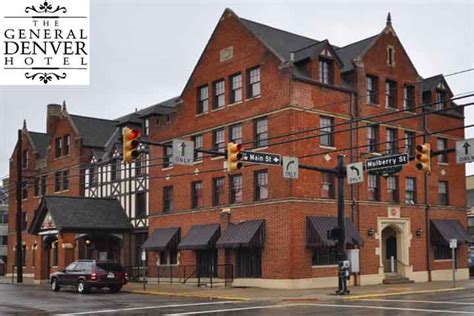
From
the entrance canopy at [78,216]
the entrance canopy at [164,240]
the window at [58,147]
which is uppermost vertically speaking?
the window at [58,147]

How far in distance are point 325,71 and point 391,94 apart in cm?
525

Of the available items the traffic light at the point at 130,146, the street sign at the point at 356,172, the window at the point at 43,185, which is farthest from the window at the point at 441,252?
the window at the point at 43,185

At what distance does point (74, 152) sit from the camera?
5375 cm

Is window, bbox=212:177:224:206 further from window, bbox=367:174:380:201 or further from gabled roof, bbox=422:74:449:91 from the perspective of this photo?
gabled roof, bbox=422:74:449:91

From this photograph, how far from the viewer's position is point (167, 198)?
1708 inches

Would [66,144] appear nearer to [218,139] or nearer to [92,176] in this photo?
[92,176]

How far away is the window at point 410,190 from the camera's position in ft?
133

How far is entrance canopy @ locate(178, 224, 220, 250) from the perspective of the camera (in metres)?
37.8

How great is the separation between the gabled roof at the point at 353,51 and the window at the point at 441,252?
1209 cm

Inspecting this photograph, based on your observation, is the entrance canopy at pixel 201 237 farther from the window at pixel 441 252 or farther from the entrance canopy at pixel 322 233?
the window at pixel 441 252

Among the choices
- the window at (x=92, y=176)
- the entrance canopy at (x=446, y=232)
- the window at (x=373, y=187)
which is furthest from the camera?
the window at (x=92, y=176)

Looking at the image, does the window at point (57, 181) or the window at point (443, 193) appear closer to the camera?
the window at point (443, 193)

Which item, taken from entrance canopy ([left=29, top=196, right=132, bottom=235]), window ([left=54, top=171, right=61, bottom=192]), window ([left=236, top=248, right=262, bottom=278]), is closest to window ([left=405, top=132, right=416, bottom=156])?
window ([left=236, top=248, right=262, bottom=278])

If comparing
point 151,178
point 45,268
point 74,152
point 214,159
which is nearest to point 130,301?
point 214,159
